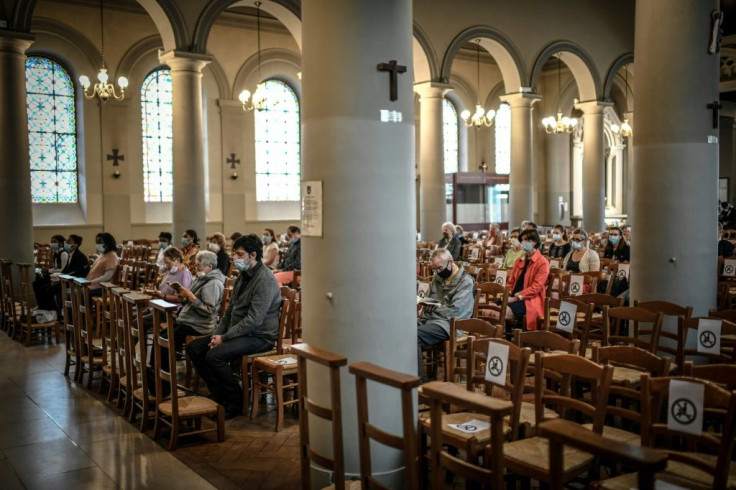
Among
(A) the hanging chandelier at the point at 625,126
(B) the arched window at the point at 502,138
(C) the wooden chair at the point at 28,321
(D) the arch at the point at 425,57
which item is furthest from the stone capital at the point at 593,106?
(C) the wooden chair at the point at 28,321

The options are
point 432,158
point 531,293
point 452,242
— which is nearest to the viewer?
Result: point 531,293

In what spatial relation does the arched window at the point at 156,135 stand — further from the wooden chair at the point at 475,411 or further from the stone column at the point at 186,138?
the wooden chair at the point at 475,411

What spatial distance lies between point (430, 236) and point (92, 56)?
8.83 m

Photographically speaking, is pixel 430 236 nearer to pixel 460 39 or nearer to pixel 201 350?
pixel 460 39

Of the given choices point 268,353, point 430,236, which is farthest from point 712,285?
point 430,236

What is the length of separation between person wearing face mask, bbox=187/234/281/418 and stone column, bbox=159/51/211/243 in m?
6.71

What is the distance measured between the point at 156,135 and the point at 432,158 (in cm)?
707

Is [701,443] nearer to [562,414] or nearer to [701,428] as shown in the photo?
[701,428]

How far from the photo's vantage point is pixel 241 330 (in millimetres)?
5555

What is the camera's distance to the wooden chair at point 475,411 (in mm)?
2369

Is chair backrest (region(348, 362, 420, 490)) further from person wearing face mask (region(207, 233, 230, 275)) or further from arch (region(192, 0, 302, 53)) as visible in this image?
arch (region(192, 0, 302, 53))

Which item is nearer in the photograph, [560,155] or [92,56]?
[92,56]

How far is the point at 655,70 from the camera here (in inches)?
247

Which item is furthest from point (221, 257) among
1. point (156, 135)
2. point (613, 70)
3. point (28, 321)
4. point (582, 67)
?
point (613, 70)
